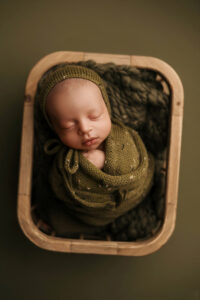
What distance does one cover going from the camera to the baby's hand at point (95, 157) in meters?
0.72

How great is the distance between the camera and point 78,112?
2.09 ft

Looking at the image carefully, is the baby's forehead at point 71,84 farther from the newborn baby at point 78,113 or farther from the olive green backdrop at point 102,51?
the olive green backdrop at point 102,51

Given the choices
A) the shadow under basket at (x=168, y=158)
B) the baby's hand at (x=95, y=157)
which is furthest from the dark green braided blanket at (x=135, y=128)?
the baby's hand at (x=95, y=157)

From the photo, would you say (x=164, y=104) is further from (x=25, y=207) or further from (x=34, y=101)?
(x=25, y=207)

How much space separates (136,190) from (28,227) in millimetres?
307

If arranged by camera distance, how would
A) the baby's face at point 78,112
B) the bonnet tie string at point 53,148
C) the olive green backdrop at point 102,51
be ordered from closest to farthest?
the baby's face at point 78,112 → the bonnet tie string at point 53,148 → the olive green backdrop at point 102,51

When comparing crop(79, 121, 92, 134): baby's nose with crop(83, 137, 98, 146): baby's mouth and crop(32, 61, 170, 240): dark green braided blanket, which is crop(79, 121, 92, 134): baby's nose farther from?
crop(32, 61, 170, 240): dark green braided blanket

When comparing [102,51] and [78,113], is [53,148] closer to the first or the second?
[78,113]

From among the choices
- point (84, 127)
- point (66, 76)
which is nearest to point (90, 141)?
point (84, 127)

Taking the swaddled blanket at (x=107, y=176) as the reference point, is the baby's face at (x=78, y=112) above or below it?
above

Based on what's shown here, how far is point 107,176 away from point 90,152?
0.26 feet

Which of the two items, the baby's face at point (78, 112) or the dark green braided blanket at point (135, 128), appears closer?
the baby's face at point (78, 112)

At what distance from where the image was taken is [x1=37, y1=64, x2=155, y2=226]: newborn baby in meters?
0.64

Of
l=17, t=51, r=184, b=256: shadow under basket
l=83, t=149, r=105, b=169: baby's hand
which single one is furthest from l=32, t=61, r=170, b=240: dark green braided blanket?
l=83, t=149, r=105, b=169: baby's hand
